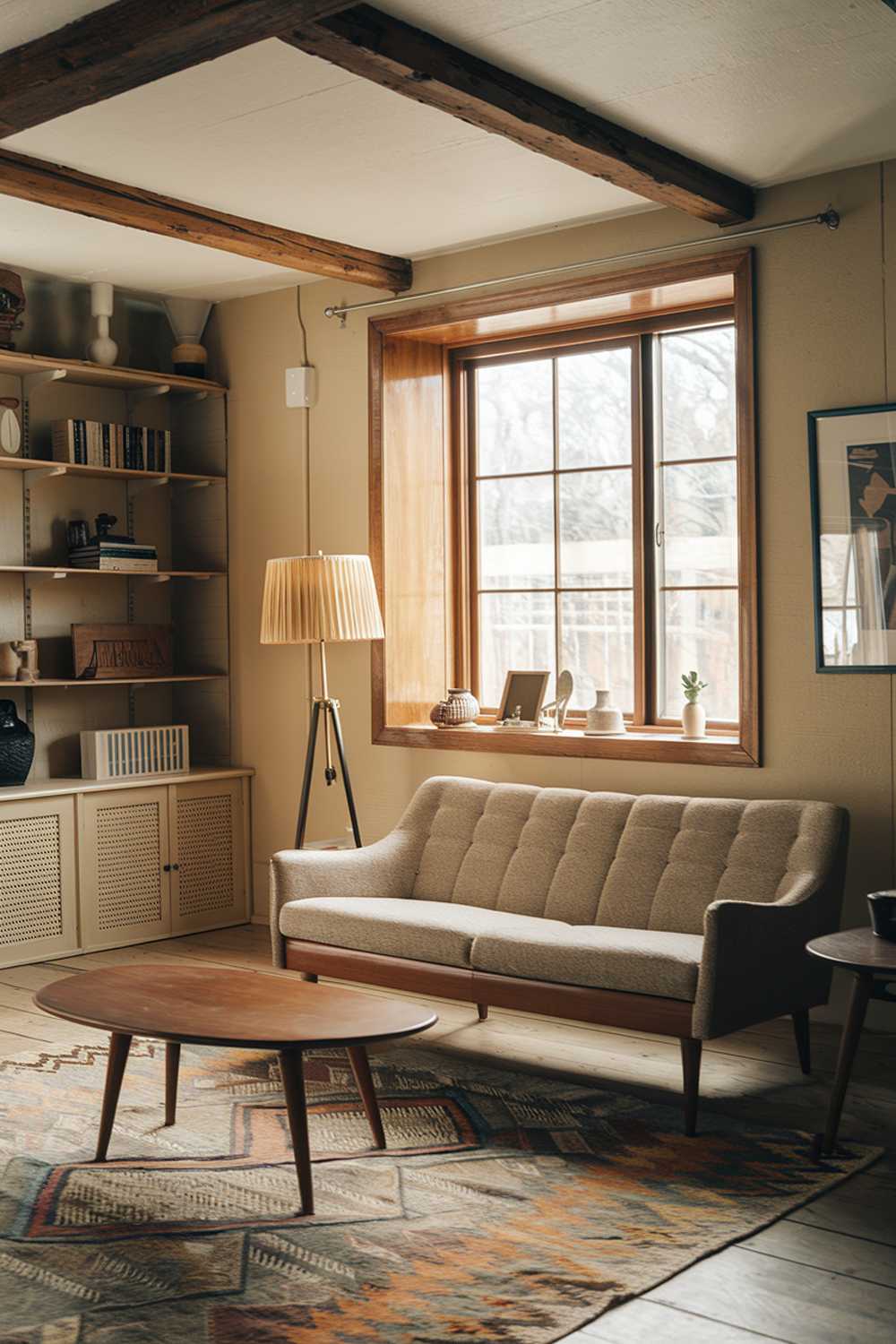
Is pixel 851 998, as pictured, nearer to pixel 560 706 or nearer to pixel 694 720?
pixel 694 720

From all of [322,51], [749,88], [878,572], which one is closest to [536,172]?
[749,88]

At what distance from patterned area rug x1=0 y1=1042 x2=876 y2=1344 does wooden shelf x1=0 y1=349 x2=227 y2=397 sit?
294 cm

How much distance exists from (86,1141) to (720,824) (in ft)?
6.72

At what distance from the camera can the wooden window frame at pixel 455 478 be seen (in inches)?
198

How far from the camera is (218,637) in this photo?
21.4 ft

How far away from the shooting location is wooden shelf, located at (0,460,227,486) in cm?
578

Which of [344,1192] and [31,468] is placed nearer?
[344,1192]

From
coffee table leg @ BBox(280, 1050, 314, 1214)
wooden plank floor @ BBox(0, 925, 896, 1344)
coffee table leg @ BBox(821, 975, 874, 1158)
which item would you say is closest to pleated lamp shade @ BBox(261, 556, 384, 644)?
wooden plank floor @ BBox(0, 925, 896, 1344)

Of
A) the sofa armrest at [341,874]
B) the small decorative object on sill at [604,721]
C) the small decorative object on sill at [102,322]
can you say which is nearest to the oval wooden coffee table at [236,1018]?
the sofa armrest at [341,874]

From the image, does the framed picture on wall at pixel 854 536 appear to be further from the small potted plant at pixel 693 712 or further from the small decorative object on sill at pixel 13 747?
the small decorative object on sill at pixel 13 747

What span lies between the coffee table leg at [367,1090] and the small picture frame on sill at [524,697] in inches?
84.4

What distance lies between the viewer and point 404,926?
439 centimetres

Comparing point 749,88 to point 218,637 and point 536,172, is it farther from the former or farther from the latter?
point 218,637

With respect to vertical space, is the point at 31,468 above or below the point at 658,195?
below
